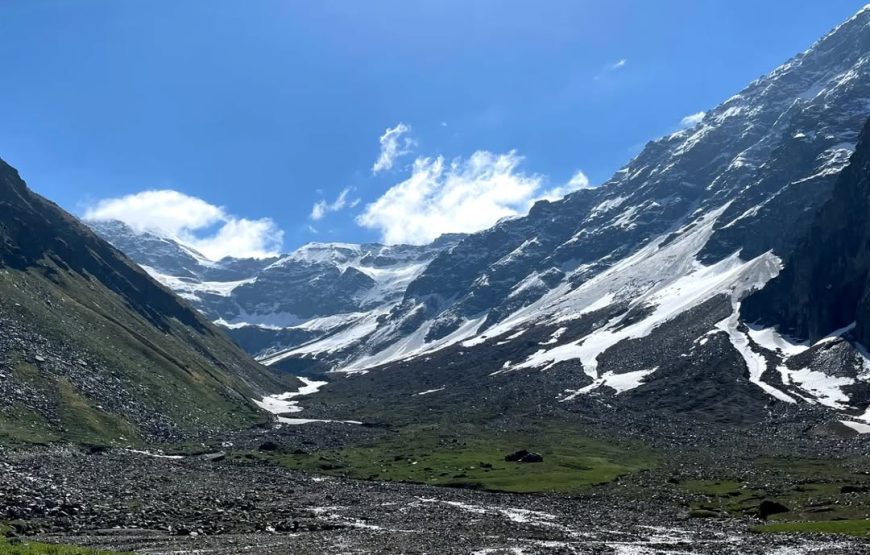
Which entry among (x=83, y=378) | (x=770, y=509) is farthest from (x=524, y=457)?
(x=83, y=378)

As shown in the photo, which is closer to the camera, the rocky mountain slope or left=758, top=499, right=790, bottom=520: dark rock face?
left=758, top=499, right=790, bottom=520: dark rock face

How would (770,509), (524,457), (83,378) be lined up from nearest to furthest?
(770,509) → (524,457) → (83,378)

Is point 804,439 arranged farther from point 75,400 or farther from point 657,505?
point 75,400

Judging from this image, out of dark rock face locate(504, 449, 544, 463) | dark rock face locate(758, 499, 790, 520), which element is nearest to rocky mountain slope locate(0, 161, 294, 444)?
dark rock face locate(504, 449, 544, 463)

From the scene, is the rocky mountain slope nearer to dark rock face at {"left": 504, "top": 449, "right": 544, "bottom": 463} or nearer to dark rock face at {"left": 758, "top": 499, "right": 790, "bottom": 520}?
dark rock face at {"left": 504, "top": 449, "right": 544, "bottom": 463}

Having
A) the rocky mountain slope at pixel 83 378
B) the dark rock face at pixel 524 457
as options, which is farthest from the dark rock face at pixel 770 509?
the rocky mountain slope at pixel 83 378

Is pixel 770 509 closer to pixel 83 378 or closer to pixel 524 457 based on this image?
pixel 524 457

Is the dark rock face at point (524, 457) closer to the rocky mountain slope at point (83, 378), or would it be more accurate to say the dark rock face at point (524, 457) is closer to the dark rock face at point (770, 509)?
the dark rock face at point (770, 509)

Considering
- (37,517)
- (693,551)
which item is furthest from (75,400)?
(693,551)

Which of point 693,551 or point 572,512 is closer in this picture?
point 693,551

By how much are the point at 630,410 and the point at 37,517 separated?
167 meters

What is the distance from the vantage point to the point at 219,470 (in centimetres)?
10369

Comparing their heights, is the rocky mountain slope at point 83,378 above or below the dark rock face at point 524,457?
above

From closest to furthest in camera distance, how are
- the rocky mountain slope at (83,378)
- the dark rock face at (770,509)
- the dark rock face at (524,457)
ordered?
the dark rock face at (770,509), the rocky mountain slope at (83,378), the dark rock face at (524,457)
